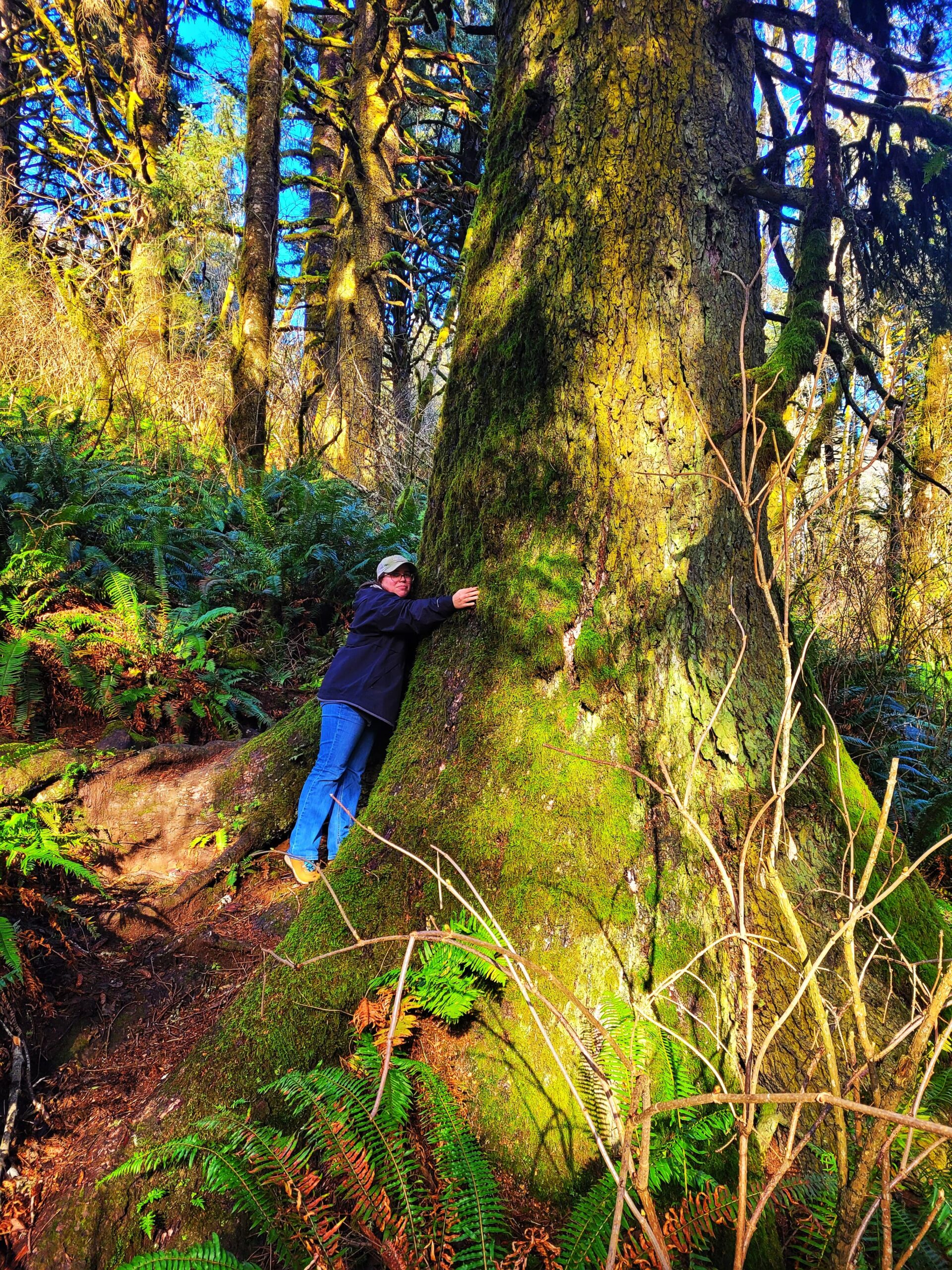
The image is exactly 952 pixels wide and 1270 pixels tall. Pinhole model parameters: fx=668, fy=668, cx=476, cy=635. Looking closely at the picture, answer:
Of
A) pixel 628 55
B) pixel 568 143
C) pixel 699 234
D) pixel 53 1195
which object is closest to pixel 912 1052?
pixel 53 1195

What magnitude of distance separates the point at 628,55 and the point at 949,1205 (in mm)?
3760

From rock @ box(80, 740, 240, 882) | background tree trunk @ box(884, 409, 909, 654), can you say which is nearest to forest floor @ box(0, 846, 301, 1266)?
rock @ box(80, 740, 240, 882)

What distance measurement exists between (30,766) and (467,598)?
264 centimetres

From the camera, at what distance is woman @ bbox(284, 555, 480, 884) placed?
3.51m

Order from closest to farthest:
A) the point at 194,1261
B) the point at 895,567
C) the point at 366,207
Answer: the point at 194,1261, the point at 895,567, the point at 366,207

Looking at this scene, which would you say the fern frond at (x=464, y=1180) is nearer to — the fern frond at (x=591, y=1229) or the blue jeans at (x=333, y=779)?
the fern frond at (x=591, y=1229)

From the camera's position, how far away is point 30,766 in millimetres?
3564

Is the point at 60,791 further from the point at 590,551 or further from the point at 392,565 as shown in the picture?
the point at 590,551

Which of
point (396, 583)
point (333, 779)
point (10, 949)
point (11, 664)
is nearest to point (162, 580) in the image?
point (11, 664)

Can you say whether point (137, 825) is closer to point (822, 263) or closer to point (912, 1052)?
point (912, 1052)

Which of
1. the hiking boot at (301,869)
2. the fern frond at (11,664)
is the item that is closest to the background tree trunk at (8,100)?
the fern frond at (11,664)

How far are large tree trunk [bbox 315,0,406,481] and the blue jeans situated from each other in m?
6.37

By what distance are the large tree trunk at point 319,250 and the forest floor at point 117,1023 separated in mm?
6575

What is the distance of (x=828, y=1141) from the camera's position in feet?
5.92
